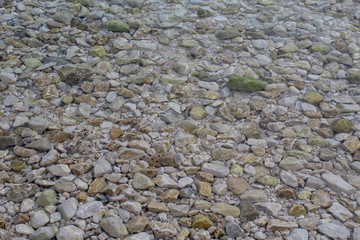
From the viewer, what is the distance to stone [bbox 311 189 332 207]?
277cm

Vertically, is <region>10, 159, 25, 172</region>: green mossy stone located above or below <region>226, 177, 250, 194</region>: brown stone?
below

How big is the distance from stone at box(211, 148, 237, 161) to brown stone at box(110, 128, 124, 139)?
0.76 m

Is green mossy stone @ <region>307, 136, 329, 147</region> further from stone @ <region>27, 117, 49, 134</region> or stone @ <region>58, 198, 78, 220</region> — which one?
stone @ <region>27, 117, 49, 134</region>

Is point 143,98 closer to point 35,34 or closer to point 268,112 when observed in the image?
point 268,112

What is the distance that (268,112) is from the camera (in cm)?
354

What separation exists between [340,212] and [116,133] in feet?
5.77

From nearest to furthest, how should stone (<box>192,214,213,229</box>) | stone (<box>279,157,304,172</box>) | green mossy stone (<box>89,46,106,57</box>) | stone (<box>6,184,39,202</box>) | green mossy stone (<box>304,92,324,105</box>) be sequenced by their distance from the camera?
stone (<box>192,214,213,229</box>)
stone (<box>6,184,39,202</box>)
stone (<box>279,157,304,172</box>)
green mossy stone (<box>304,92,324,105</box>)
green mossy stone (<box>89,46,106,57</box>)

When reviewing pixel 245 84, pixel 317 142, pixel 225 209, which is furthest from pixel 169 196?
pixel 245 84

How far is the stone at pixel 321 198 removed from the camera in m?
2.77

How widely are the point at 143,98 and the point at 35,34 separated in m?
1.54

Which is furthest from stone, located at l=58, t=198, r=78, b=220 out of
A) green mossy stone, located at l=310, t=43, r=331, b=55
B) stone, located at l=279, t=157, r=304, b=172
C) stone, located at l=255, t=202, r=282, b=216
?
green mossy stone, located at l=310, t=43, r=331, b=55

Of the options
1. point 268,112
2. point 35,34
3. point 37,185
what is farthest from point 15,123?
point 268,112

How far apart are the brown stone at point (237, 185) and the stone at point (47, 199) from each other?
1.20m

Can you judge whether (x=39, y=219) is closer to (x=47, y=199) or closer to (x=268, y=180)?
(x=47, y=199)
